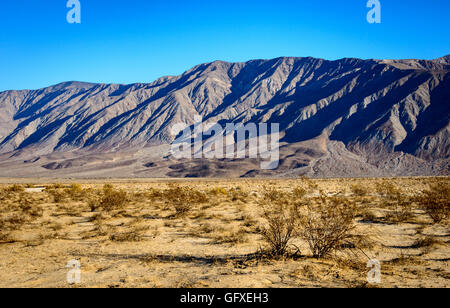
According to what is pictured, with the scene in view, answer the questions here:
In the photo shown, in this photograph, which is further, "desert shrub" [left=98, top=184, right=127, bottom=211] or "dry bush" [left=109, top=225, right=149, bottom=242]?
"desert shrub" [left=98, top=184, right=127, bottom=211]

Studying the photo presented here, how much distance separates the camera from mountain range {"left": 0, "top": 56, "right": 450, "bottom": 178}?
8812cm

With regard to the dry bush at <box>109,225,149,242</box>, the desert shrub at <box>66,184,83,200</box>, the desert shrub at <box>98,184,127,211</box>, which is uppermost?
the dry bush at <box>109,225,149,242</box>

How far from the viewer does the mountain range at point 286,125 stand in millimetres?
88125

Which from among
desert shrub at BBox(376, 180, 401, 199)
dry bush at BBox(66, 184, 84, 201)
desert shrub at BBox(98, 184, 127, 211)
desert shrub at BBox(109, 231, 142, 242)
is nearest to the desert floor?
desert shrub at BBox(109, 231, 142, 242)

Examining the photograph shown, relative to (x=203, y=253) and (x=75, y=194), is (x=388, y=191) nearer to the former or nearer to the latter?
(x=203, y=253)

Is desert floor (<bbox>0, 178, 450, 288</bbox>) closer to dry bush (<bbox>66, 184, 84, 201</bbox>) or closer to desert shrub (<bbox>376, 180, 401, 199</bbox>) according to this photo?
desert shrub (<bbox>376, 180, 401, 199</bbox>)

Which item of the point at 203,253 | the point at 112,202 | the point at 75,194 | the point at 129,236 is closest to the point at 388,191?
the point at 203,253

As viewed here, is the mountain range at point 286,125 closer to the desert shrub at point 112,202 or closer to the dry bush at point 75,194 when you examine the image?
the dry bush at point 75,194

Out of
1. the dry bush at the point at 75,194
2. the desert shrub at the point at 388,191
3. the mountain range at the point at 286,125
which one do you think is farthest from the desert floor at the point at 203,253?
the mountain range at the point at 286,125

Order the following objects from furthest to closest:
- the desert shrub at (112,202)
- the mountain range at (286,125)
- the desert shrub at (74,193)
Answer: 1. the mountain range at (286,125)
2. the desert shrub at (74,193)
3. the desert shrub at (112,202)

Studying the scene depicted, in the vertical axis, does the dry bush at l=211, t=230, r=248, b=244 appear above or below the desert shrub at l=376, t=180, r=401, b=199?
above

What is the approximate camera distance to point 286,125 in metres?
122

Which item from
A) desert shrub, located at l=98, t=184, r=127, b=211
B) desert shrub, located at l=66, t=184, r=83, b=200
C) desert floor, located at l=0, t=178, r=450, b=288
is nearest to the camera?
desert floor, located at l=0, t=178, r=450, b=288

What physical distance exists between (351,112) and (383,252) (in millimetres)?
115519
